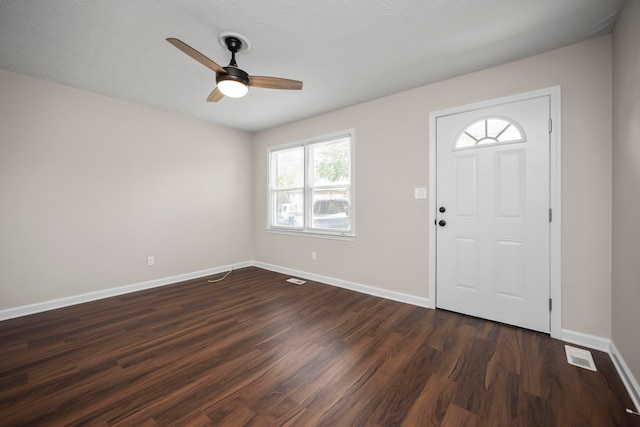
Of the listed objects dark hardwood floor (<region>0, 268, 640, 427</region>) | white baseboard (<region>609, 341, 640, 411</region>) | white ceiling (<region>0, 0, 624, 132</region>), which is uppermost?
white ceiling (<region>0, 0, 624, 132</region>)

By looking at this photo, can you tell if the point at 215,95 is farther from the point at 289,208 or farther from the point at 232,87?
the point at 289,208

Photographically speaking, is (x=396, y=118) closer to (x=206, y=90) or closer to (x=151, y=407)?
(x=206, y=90)

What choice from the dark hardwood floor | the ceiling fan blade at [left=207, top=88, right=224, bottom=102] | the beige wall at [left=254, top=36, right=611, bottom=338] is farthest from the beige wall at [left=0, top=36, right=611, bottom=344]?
the ceiling fan blade at [left=207, top=88, right=224, bottom=102]

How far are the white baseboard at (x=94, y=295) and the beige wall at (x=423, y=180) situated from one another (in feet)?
4.16

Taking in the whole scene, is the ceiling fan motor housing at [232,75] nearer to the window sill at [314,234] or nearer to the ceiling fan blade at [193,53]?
the ceiling fan blade at [193,53]

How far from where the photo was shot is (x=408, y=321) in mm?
2605

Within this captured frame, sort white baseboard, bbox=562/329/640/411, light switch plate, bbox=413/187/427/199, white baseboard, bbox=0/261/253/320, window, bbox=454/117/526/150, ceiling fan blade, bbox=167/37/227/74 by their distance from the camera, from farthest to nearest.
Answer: light switch plate, bbox=413/187/427/199, white baseboard, bbox=0/261/253/320, window, bbox=454/117/526/150, ceiling fan blade, bbox=167/37/227/74, white baseboard, bbox=562/329/640/411

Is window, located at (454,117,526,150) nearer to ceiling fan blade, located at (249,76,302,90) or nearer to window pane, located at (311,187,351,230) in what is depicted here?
window pane, located at (311,187,351,230)

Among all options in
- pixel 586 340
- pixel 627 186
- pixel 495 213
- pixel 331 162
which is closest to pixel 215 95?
pixel 331 162

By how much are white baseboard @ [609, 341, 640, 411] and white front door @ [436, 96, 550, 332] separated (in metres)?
0.43

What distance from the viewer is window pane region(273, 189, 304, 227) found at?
173 inches

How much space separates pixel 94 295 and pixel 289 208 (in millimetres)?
2921

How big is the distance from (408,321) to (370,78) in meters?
2.65

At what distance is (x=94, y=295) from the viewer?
319cm
